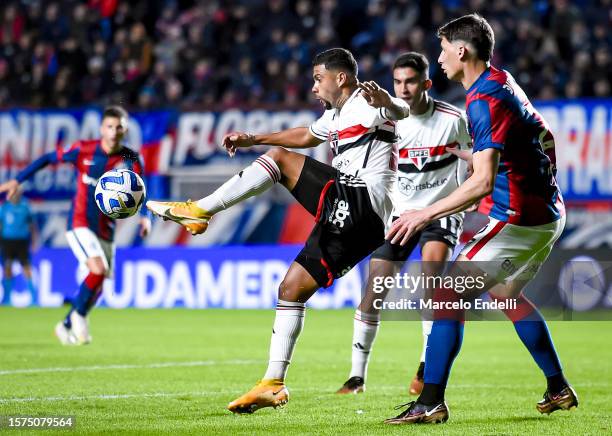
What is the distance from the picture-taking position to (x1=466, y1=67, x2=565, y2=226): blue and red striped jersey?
224 inches

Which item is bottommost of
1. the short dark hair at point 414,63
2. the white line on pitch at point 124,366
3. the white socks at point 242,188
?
the white line on pitch at point 124,366

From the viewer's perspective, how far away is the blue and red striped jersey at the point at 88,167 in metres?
11.4

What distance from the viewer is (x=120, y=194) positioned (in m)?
6.89

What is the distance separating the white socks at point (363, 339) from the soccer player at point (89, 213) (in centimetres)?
392

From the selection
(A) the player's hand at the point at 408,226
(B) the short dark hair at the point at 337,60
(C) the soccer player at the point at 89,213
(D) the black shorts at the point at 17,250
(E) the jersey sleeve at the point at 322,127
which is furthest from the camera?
(D) the black shorts at the point at 17,250

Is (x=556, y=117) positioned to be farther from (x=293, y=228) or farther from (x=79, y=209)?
(x=79, y=209)

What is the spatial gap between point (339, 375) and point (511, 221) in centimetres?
326

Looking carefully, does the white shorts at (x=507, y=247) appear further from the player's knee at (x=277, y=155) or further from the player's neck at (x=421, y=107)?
the player's neck at (x=421, y=107)

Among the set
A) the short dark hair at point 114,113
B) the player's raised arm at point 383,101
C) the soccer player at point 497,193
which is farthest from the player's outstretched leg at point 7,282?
the soccer player at point 497,193

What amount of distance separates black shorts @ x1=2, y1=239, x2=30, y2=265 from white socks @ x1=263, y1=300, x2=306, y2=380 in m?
12.9

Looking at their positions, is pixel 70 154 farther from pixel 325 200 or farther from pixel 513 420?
pixel 513 420

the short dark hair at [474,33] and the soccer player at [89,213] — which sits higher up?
the short dark hair at [474,33]

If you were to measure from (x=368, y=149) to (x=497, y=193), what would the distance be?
961 mm

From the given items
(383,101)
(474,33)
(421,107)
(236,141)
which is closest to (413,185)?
(421,107)
